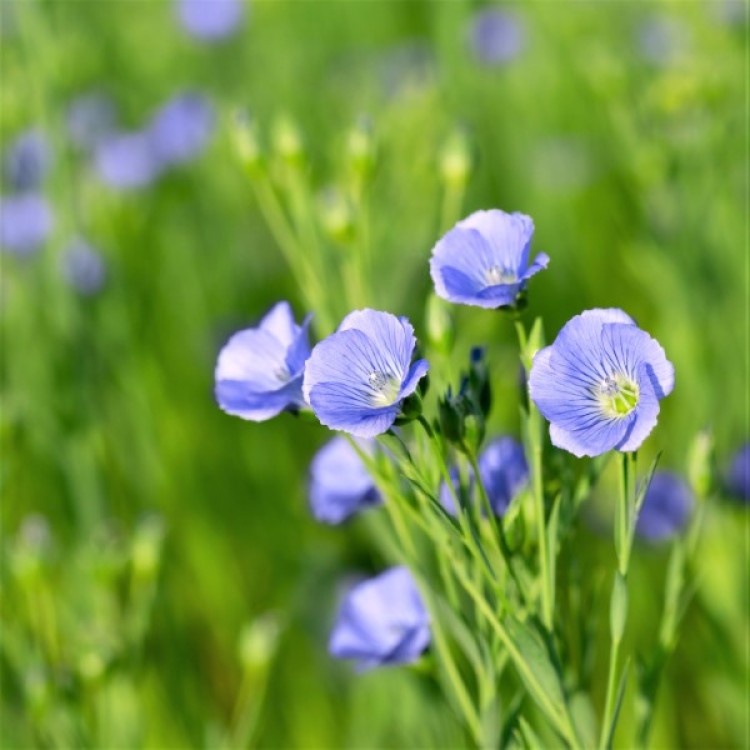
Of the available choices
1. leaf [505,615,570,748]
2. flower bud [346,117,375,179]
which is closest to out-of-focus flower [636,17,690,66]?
flower bud [346,117,375,179]

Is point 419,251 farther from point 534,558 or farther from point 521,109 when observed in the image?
point 521,109

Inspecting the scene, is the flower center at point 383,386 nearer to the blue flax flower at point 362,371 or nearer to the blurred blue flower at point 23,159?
the blue flax flower at point 362,371

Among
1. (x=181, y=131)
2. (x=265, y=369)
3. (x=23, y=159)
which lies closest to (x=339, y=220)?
(x=265, y=369)

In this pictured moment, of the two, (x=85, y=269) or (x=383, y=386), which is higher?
(x=383, y=386)

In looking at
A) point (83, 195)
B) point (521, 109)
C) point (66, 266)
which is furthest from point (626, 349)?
point (521, 109)

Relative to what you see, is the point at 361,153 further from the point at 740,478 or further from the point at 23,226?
the point at 23,226

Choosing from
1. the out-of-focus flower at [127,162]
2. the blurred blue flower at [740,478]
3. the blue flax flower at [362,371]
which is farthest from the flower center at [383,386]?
the out-of-focus flower at [127,162]
